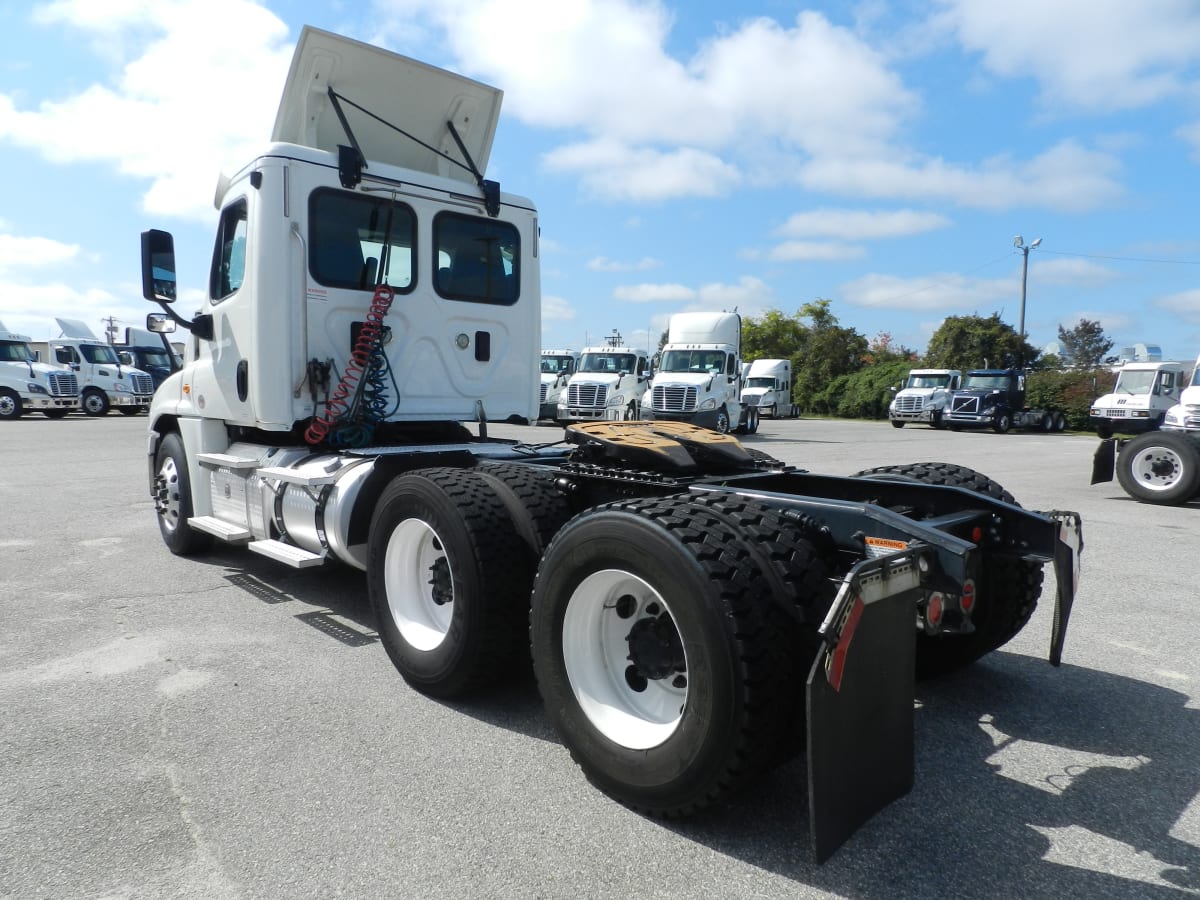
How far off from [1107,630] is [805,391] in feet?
156

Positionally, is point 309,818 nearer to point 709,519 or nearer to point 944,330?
point 709,519

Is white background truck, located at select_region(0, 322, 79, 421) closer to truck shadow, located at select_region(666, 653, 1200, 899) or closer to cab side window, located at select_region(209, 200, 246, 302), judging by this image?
cab side window, located at select_region(209, 200, 246, 302)

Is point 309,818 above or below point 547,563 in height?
below

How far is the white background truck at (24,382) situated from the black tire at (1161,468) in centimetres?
2899

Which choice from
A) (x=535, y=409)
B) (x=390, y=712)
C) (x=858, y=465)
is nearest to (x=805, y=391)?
(x=858, y=465)

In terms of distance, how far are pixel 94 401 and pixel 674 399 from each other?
816 inches

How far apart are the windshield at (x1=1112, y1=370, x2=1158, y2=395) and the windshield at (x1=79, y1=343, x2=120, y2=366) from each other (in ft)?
106

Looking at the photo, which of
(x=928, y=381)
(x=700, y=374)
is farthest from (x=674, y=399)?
(x=928, y=381)

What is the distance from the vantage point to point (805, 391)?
51.6 meters

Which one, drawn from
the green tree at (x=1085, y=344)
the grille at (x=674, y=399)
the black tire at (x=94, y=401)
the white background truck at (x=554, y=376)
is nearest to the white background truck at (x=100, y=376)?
the black tire at (x=94, y=401)

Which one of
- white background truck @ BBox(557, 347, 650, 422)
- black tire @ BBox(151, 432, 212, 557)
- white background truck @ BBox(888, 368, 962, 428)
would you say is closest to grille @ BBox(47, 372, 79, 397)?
white background truck @ BBox(557, 347, 650, 422)

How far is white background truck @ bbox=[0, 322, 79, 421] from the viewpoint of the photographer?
26.3m

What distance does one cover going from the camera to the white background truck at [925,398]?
33.8 meters

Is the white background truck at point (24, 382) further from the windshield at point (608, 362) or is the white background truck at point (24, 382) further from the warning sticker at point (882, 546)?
the warning sticker at point (882, 546)
